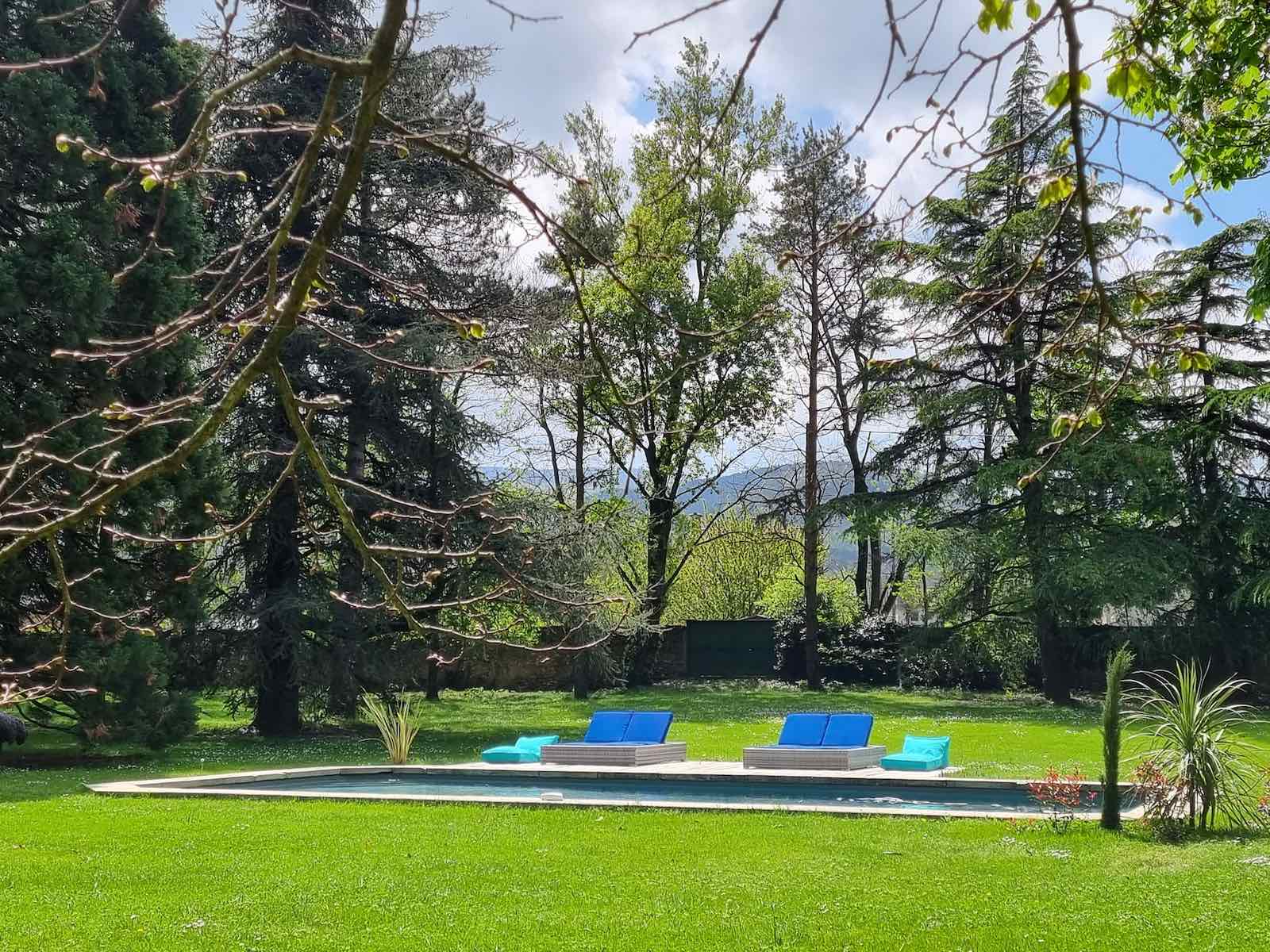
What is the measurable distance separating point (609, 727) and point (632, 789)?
6.86 feet

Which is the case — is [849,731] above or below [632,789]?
above

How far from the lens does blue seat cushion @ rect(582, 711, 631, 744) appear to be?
51.4 feet

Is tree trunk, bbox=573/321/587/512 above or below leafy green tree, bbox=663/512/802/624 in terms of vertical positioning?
above

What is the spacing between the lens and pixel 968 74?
206 centimetres

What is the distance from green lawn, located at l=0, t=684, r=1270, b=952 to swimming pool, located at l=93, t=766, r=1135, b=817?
49 centimetres

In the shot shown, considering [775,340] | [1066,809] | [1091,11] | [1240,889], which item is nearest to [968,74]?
[1091,11]

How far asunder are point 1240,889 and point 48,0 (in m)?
16.5

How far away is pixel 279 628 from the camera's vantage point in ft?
61.8

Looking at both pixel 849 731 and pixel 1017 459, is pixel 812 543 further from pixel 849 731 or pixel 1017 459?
pixel 849 731

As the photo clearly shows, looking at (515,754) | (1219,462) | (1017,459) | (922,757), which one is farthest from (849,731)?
(1219,462)

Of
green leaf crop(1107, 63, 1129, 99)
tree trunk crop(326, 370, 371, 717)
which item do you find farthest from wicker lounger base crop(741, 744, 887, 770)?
green leaf crop(1107, 63, 1129, 99)

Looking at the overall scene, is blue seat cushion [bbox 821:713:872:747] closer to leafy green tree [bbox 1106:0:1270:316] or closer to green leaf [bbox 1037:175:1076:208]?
leafy green tree [bbox 1106:0:1270:316]

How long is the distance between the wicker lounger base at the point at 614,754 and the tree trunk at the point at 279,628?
5.42m

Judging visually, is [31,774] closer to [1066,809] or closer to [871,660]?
[1066,809]
